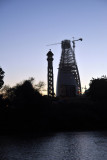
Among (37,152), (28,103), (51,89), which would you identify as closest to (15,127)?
(28,103)

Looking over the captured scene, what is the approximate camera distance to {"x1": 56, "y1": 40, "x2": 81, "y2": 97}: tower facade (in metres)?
128

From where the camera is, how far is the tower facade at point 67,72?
128 meters

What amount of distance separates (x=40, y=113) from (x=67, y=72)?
79172 millimetres

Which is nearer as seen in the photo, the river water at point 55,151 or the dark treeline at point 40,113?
the river water at point 55,151

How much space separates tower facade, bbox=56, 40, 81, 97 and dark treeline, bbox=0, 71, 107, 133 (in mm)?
57509

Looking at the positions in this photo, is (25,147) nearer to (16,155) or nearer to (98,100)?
(16,155)

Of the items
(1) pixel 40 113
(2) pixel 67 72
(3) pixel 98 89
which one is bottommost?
(1) pixel 40 113

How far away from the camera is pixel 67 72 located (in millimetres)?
132000

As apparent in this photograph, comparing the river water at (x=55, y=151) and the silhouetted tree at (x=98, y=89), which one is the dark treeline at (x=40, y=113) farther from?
the river water at (x=55, y=151)

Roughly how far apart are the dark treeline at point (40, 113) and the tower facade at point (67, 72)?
57.5 metres

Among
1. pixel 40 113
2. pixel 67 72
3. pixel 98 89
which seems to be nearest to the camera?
pixel 40 113

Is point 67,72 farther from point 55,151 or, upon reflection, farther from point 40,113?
point 55,151

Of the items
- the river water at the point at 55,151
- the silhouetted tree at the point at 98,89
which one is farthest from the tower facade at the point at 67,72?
the river water at the point at 55,151

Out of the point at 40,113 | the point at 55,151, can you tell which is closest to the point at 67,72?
the point at 40,113
